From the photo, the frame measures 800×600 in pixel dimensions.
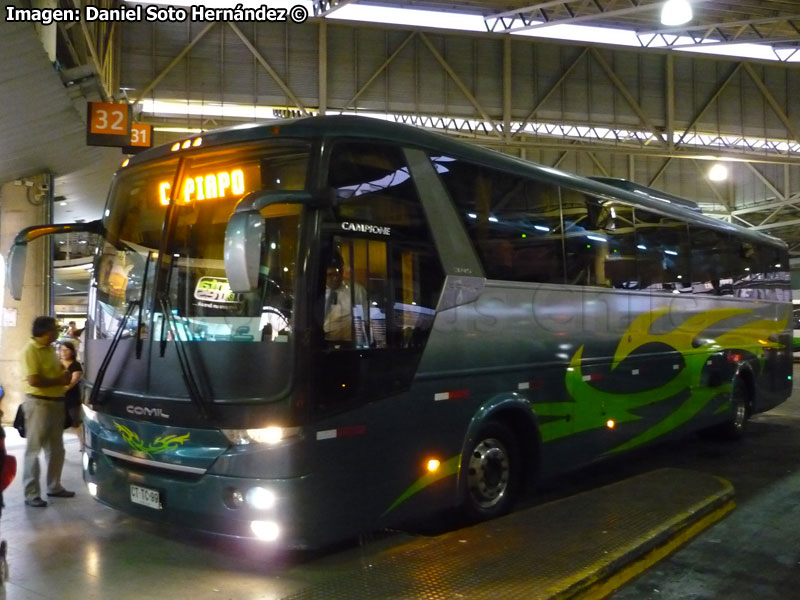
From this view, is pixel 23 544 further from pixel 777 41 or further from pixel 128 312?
pixel 777 41

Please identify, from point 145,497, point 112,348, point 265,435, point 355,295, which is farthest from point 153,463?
point 355,295

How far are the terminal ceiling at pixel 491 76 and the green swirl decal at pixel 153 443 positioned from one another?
8.42 meters

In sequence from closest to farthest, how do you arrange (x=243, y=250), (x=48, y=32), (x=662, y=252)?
(x=243, y=250) < (x=48, y=32) < (x=662, y=252)

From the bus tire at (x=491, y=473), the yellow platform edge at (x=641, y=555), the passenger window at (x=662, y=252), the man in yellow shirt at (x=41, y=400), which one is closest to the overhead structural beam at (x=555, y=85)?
the passenger window at (x=662, y=252)

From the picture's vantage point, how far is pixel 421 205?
19.4 feet

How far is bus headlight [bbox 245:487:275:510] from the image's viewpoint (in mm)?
4766

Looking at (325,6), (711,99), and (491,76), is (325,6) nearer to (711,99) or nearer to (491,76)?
(491,76)

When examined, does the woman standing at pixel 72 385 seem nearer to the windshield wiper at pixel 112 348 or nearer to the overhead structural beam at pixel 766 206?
the windshield wiper at pixel 112 348

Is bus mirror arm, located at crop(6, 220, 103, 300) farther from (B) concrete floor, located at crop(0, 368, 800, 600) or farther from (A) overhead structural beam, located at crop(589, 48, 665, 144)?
(A) overhead structural beam, located at crop(589, 48, 665, 144)

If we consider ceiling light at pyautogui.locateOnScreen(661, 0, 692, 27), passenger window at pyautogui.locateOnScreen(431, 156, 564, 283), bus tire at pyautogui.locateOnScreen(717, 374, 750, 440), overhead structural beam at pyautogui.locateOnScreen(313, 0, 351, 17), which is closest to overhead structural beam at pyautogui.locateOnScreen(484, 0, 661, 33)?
→ ceiling light at pyautogui.locateOnScreen(661, 0, 692, 27)

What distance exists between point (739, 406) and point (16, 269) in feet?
35.2

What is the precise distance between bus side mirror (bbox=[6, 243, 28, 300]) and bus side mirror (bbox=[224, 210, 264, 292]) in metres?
2.50

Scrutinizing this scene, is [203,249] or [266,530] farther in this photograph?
[203,249]

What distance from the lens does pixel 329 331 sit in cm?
499
